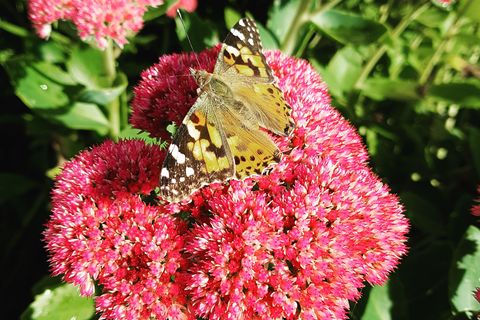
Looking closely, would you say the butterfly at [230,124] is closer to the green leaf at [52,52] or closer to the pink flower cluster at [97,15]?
the pink flower cluster at [97,15]

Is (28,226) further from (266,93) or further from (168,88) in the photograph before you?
(266,93)

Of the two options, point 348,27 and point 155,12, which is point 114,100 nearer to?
point 155,12

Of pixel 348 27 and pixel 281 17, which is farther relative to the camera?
pixel 281 17

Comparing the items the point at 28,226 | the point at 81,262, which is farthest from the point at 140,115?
the point at 28,226

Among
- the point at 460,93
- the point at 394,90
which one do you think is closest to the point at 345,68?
the point at 394,90

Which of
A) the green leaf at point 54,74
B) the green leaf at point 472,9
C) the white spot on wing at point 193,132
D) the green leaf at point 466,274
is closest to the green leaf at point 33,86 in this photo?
the green leaf at point 54,74

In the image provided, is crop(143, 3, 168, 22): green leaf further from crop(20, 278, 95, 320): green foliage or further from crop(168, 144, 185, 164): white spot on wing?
crop(20, 278, 95, 320): green foliage
